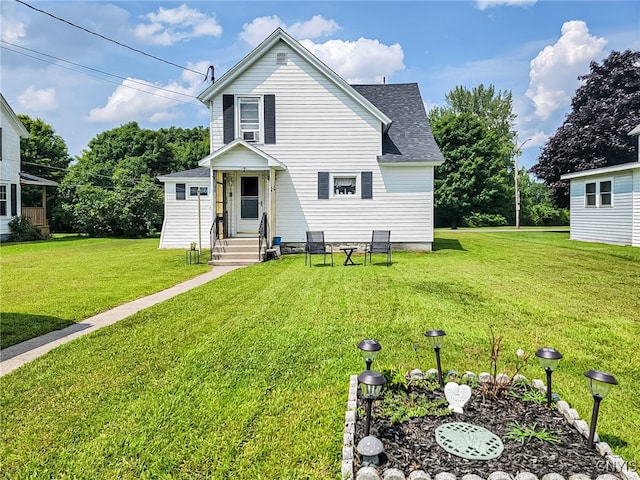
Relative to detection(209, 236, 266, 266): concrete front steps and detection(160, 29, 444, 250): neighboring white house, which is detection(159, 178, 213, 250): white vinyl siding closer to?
detection(160, 29, 444, 250): neighboring white house

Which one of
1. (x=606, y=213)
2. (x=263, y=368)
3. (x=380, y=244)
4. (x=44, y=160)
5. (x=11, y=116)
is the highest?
(x=11, y=116)

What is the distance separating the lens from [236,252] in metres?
13.3

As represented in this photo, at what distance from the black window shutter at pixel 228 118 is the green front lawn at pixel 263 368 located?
7842mm

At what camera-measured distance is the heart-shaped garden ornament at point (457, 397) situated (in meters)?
3.09

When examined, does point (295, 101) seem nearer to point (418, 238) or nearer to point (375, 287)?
point (418, 238)

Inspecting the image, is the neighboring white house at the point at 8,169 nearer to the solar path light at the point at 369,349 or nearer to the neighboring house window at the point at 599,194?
the solar path light at the point at 369,349

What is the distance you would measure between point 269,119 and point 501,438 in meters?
13.7

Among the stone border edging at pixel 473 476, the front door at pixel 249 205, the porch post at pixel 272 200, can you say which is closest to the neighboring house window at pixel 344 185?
the porch post at pixel 272 200

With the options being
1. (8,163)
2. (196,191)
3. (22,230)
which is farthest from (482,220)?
(8,163)

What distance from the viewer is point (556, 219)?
40.7 m

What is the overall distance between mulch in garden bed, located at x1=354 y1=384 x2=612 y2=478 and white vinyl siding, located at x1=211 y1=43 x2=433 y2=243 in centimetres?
1196

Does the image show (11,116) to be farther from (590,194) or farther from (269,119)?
(590,194)

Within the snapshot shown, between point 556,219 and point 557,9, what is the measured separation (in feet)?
103

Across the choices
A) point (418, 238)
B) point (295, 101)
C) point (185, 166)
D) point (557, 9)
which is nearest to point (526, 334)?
point (418, 238)
